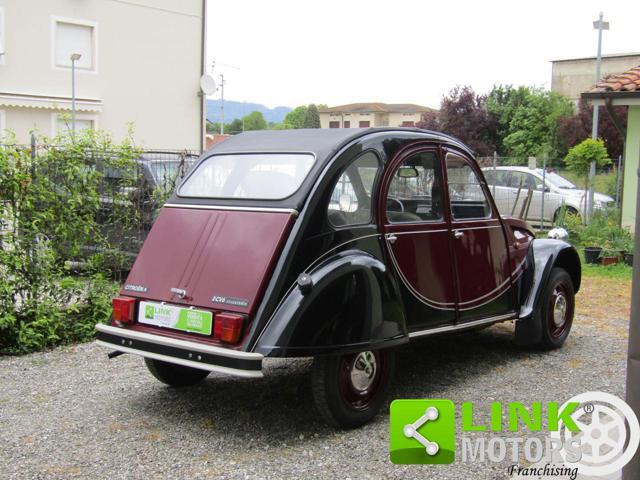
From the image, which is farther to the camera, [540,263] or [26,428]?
[540,263]

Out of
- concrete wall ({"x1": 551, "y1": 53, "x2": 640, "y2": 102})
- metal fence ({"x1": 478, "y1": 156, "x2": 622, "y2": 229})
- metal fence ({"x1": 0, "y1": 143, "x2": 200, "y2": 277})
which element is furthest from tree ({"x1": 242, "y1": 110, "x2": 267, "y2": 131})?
metal fence ({"x1": 0, "y1": 143, "x2": 200, "y2": 277})

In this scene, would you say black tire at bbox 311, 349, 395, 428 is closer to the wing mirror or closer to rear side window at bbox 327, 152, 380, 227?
rear side window at bbox 327, 152, 380, 227

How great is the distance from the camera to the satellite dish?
100.0ft

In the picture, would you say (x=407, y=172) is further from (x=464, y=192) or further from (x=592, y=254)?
(x=592, y=254)

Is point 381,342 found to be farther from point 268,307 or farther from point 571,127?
point 571,127

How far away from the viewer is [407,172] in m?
5.71

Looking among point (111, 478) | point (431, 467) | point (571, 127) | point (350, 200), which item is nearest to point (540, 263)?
point (350, 200)

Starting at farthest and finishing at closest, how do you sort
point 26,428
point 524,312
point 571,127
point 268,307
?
1. point 571,127
2. point 524,312
3. point 26,428
4. point 268,307

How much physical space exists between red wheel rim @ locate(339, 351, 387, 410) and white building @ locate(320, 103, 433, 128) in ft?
362

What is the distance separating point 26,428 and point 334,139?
284 cm

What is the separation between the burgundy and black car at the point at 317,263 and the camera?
4668 mm

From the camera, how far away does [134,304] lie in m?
5.18

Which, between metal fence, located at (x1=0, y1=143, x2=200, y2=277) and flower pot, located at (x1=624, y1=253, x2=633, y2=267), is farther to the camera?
flower pot, located at (x1=624, y1=253, x2=633, y2=267)

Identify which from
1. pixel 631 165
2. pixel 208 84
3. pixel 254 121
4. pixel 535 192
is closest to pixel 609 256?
pixel 631 165
